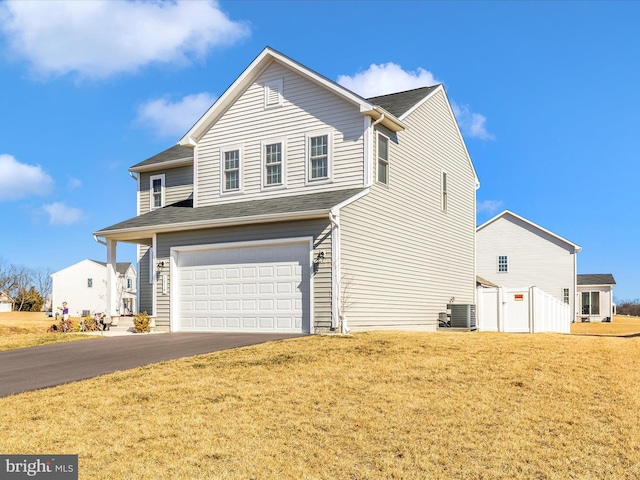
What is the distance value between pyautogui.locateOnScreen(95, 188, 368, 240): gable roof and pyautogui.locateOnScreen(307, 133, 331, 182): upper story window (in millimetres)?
653

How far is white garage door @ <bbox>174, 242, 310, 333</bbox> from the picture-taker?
16.3 metres

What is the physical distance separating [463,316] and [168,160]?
43.9ft

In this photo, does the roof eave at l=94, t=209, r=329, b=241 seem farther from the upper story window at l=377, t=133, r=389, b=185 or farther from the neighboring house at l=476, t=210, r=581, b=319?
the neighboring house at l=476, t=210, r=581, b=319

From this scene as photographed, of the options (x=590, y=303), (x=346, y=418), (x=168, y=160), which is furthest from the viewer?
(x=590, y=303)

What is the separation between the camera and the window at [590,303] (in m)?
47.2

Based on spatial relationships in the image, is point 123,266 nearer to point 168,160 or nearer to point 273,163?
point 168,160

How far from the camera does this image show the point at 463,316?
21.1 m

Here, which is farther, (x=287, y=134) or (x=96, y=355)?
(x=287, y=134)

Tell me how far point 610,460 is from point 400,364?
4.48 meters

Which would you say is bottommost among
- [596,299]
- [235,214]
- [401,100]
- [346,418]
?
[596,299]

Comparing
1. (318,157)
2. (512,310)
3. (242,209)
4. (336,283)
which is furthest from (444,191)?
(336,283)

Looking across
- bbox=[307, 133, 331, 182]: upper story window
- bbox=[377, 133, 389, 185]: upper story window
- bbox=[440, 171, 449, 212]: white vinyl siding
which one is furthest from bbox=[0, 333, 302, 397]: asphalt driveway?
bbox=[440, 171, 449, 212]: white vinyl siding

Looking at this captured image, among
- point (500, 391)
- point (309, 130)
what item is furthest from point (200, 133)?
point (500, 391)

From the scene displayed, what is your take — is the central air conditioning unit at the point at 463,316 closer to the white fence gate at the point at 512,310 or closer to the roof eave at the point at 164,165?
the white fence gate at the point at 512,310
